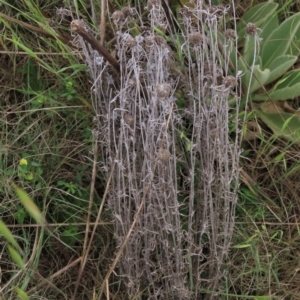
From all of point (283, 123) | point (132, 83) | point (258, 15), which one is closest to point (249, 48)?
point (258, 15)

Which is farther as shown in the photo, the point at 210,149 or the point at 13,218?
the point at 13,218

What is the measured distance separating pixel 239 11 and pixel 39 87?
64 cm

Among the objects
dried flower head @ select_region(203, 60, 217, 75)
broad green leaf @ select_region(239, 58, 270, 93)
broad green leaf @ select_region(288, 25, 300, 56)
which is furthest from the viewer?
broad green leaf @ select_region(288, 25, 300, 56)

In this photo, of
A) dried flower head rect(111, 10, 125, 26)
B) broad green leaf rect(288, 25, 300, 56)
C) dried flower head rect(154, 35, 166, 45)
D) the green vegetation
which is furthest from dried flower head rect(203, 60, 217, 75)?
broad green leaf rect(288, 25, 300, 56)

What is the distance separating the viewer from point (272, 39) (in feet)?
4.93

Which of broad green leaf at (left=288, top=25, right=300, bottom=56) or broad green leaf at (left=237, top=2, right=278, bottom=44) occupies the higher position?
broad green leaf at (left=237, top=2, right=278, bottom=44)

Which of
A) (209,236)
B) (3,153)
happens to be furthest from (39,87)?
(209,236)

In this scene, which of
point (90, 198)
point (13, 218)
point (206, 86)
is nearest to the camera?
point (206, 86)

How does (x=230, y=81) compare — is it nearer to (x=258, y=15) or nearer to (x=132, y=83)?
(x=132, y=83)

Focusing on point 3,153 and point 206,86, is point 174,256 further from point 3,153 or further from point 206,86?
point 3,153

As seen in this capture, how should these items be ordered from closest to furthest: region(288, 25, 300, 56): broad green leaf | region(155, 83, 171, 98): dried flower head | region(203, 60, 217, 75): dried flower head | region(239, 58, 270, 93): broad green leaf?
region(155, 83, 171, 98): dried flower head → region(203, 60, 217, 75): dried flower head → region(239, 58, 270, 93): broad green leaf → region(288, 25, 300, 56): broad green leaf

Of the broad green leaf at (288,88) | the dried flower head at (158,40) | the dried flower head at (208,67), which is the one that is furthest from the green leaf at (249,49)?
the dried flower head at (158,40)

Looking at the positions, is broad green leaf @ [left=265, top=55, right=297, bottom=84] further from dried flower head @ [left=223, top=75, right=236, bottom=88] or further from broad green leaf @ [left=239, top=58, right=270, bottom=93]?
dried flower head @ [left=223, top=75, right=236, bottom=88]

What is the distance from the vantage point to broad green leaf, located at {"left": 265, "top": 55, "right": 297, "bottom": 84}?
56.1 inches
